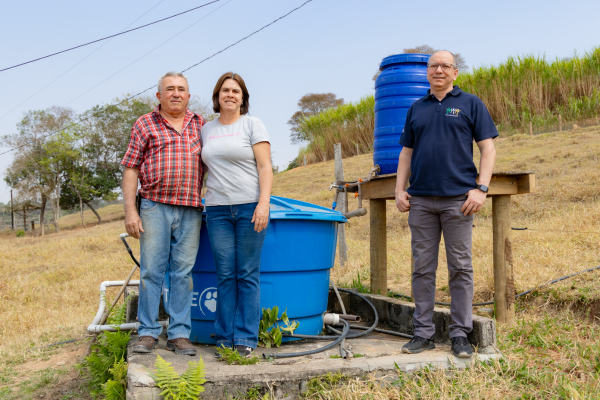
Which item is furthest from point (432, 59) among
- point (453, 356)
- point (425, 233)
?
point (453, 356)

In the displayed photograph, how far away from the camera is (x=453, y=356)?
2.68 metres

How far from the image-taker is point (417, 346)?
9.10 ft

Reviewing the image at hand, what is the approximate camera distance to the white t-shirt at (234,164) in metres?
2.76

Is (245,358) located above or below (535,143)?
below

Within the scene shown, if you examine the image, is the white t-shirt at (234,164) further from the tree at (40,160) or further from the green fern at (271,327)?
the tree at (40,160)

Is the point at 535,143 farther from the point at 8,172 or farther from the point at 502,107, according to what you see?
the point at 8,172

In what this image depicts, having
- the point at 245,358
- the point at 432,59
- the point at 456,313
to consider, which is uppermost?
the point at 432,59

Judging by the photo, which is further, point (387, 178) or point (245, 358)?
point (387, 178)

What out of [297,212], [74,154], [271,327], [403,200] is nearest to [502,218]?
[403,200]

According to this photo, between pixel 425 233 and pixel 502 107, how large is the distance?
15819 millimetres

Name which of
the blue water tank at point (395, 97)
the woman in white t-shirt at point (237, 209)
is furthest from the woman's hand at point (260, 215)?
the blue water tank at point (395, 97)

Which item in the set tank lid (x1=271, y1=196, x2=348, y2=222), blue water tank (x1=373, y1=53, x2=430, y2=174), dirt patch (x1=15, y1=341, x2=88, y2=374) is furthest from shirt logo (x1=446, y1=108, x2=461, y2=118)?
dirt patch (x1=15, y1=341, x2=88, y2=374)

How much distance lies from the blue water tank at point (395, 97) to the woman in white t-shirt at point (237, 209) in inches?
55.8

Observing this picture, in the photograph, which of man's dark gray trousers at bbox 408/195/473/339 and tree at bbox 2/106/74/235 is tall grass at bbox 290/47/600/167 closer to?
man's dark gray trousers at bbox 408/195/473/339
